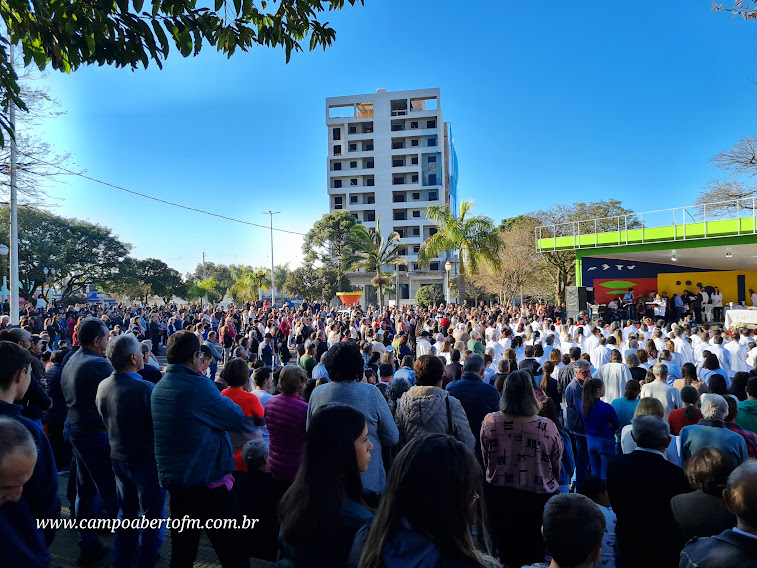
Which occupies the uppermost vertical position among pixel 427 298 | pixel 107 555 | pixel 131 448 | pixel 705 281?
pixel 705 281

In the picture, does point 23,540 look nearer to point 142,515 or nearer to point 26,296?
point 142,515

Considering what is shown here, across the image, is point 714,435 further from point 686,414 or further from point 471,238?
point 471,238

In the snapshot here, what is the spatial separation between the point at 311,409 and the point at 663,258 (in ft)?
90.2

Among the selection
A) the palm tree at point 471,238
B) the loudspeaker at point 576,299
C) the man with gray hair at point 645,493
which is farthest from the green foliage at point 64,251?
the man with gray hair at point 645,493

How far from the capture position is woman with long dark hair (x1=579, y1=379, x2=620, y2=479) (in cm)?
495

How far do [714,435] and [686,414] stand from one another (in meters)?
0.91

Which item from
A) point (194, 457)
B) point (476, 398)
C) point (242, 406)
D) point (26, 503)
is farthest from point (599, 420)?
point (26, 503)

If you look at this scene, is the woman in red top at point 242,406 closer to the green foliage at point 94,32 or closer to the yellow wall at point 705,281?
the green foliage at point 94,32

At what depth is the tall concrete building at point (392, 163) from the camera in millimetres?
58844

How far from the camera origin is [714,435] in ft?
11.6

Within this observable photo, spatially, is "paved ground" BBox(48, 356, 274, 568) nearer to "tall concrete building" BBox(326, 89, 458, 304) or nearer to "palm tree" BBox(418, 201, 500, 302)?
"palm tree" BBox(418, 201, 500, 302)

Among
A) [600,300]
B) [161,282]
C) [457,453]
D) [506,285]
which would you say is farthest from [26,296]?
[457,453]

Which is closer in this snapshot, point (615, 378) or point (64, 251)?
point (615, 378)

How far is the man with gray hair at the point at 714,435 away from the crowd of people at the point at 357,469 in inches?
0.4
